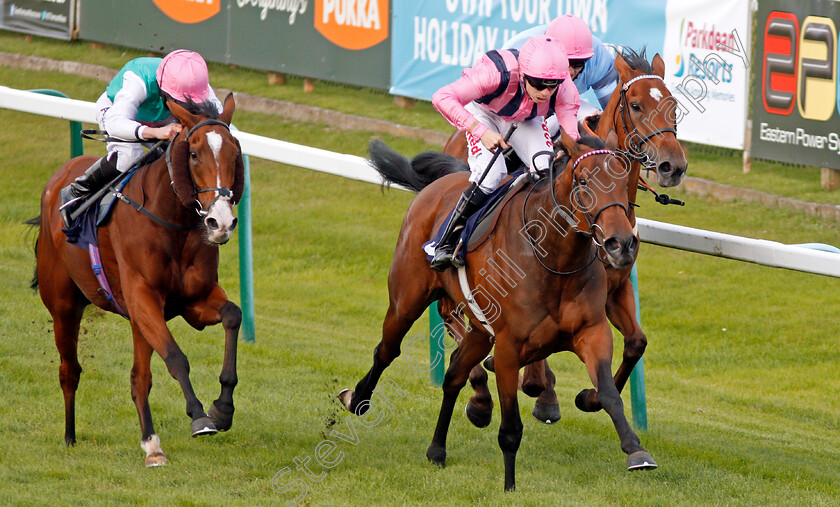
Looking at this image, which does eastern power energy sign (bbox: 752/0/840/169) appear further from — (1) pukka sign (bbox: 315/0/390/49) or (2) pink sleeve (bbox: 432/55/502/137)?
(2) pink sleeve (bbox: 432/55/502/137)

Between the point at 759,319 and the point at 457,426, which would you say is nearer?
the point at 457,426

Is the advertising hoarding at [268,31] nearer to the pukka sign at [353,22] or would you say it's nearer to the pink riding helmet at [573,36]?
the pukka sign at [353,22]

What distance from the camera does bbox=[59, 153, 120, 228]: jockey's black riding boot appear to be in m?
5.69

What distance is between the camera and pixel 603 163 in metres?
4.48

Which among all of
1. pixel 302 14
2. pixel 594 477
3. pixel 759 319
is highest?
pixel 302 14

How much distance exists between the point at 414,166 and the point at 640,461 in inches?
101

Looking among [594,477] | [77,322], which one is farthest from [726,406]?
[77,322]

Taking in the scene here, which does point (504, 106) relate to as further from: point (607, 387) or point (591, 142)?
point (607, 387)

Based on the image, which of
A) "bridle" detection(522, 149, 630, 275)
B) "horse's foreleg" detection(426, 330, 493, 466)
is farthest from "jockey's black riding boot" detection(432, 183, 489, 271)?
"bridle" detection(522, 149, 630, 275)

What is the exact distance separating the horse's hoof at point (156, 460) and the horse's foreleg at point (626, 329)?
2.00 meters

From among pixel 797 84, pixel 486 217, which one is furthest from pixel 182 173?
pixel 797 84

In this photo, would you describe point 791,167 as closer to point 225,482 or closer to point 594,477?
point 594,477

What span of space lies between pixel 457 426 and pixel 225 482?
1582 mm

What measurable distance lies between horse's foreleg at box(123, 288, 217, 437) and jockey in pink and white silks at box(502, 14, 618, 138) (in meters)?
2.27
